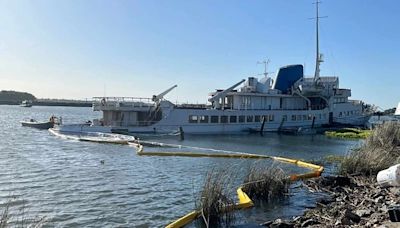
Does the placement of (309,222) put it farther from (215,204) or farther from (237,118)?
(237,118)

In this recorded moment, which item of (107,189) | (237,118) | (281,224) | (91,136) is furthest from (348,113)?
(281,224)

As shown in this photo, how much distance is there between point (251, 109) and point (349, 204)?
45640 millimetres

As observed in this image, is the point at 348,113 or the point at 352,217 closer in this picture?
the point at 352,217

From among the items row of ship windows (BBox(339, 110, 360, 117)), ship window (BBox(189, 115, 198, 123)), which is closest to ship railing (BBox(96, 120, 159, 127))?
ship window (BBox(189, 115, 198, 123))

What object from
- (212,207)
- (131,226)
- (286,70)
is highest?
(286,70)

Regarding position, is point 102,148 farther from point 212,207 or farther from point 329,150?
point 212,207

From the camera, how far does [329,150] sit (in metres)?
35.2

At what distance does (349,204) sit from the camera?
13086 mm

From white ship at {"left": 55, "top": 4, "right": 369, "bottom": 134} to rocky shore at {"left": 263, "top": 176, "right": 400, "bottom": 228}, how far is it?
3238cm

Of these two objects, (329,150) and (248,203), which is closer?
(248,203)

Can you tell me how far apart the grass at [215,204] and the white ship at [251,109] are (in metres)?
35.2

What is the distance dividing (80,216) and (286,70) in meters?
54.9

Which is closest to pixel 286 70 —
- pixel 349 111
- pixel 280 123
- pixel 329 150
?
pixel 280 123

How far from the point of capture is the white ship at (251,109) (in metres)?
48.7
